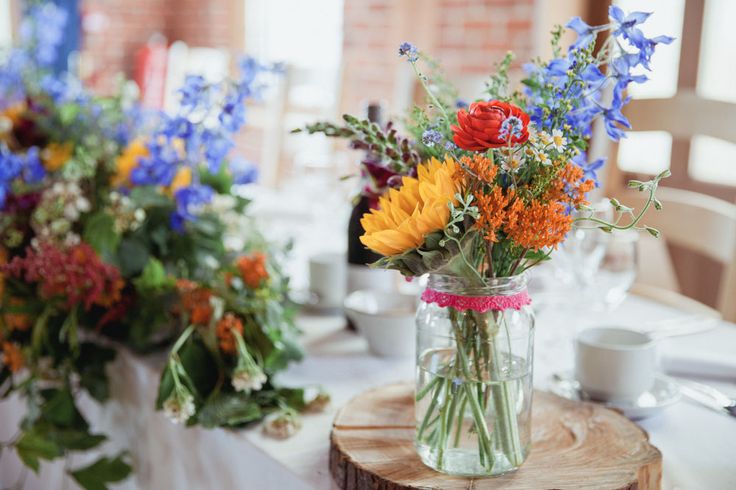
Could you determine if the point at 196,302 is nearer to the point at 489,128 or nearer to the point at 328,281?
the point at 328,281

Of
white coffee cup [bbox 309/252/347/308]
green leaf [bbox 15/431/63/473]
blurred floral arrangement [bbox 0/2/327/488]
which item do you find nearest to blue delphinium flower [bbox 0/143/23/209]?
blurred floral arrangement [bbox 0/2/327/488]

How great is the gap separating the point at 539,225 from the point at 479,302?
0.31 feet

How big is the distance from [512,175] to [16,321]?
2.63ft

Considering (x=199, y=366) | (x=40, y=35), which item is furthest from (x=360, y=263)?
(x=40, y=35)

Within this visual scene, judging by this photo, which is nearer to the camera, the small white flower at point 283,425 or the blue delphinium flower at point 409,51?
the blue delphinium flower at point 409,51

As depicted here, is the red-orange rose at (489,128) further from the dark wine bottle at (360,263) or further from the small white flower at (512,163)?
the dark wine bottle at (360,263)

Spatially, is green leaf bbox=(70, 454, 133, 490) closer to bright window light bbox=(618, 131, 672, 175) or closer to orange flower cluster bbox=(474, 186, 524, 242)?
orange flower cluster bbox=(474, 186, 524, 242)

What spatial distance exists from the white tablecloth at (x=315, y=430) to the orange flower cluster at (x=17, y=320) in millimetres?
138

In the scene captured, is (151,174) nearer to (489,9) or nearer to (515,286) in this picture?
(515,286)

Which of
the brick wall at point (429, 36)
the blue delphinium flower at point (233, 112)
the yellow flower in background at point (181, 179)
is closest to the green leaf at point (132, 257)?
the yellow flower in background at point (181, 179)

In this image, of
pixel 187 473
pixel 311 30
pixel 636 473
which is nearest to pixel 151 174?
pixel 187 473

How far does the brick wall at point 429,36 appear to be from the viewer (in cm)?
309

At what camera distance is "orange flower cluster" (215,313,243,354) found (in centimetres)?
90

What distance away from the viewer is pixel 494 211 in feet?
1.95
